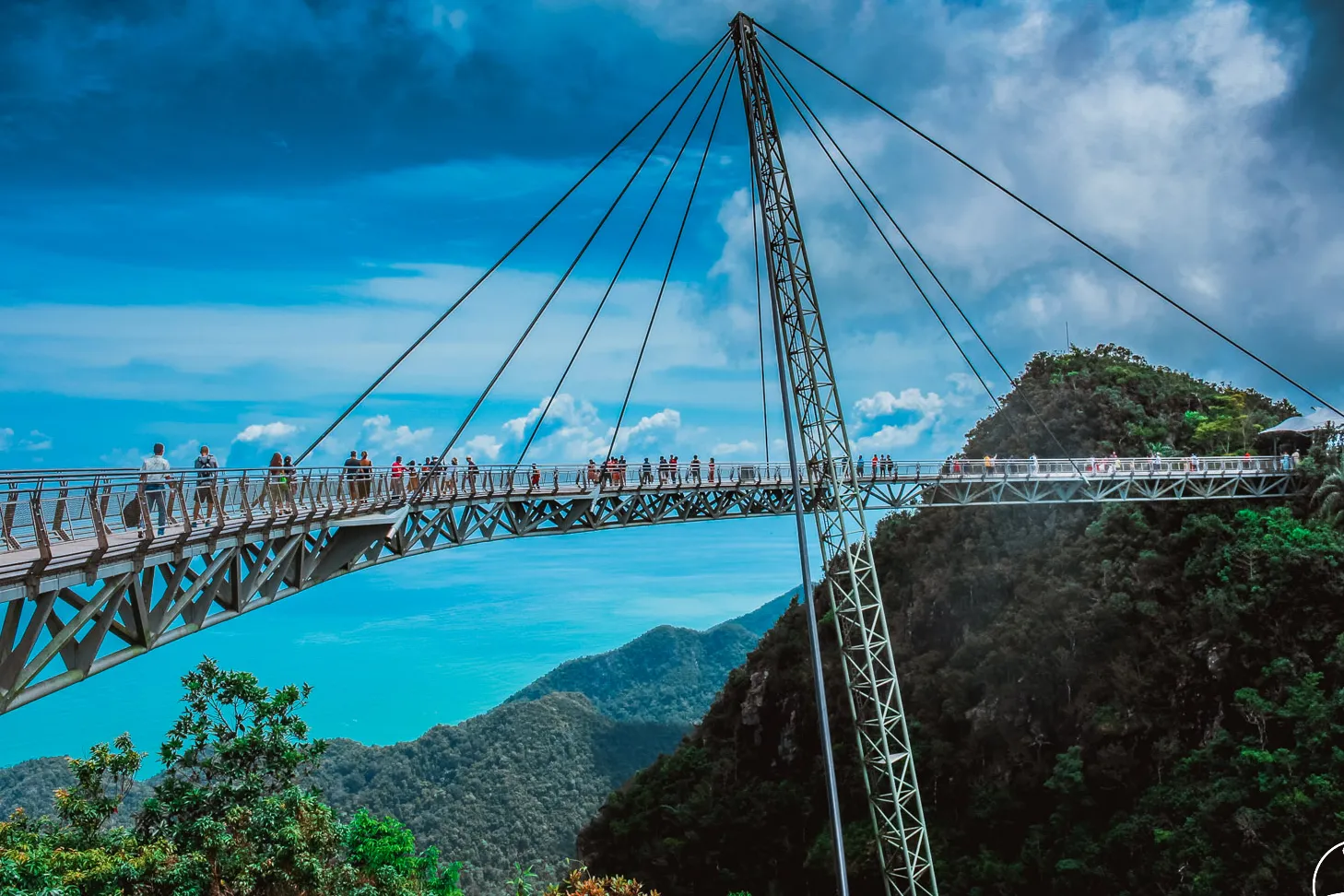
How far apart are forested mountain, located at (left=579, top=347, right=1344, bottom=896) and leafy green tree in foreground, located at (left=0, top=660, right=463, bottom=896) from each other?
17.1 meters

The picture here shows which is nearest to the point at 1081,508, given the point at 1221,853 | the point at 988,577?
the point at 988,577

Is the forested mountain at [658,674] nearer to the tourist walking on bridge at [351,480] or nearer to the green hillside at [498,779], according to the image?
the green hillside at [498,779]

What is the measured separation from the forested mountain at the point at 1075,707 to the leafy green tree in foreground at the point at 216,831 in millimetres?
17106

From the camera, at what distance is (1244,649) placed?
87.9ft

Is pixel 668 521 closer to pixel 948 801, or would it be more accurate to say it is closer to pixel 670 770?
pixel 948 801

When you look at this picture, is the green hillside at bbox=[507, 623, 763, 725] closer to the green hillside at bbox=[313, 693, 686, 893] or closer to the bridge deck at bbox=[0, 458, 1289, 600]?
the green hillside at bbox=[313, 693, 686, 893]

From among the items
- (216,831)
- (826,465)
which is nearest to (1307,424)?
(826,465)

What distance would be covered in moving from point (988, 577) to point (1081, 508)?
4138mm

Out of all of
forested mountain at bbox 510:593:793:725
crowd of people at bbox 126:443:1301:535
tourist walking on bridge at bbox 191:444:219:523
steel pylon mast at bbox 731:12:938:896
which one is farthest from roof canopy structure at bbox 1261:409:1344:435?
forested mountain at bbox 510:593:793:725

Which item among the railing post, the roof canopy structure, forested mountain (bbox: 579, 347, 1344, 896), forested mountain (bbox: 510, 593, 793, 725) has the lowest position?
forested mountain (bbox: 510, 593, 793, 725)

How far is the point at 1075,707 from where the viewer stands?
30031mm

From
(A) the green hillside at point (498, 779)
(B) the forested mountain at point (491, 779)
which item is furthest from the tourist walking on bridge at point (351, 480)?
(A) the green hillside at point (498, 779)

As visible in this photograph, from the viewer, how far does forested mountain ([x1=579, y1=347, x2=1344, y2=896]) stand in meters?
24.0

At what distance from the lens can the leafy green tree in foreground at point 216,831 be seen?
52.7 ft
